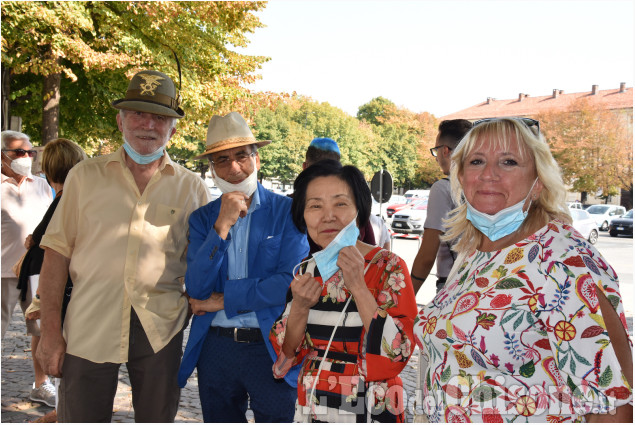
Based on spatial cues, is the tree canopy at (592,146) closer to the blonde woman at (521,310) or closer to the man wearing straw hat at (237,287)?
the man wearing straw hat at (237,287)

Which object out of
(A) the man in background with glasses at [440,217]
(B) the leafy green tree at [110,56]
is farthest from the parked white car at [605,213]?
(A) the man in background with glasses at [440,217]

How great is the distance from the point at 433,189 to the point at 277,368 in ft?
6.74

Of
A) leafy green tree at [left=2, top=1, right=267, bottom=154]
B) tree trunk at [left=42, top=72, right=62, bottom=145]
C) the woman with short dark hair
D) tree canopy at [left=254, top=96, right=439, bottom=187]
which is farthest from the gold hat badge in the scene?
tree canopy at [left=254, top=96, right=439, bottom=187]

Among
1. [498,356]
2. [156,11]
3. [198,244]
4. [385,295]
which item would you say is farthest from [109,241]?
[156,11]

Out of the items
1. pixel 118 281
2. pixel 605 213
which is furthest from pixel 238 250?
pixel 605 213

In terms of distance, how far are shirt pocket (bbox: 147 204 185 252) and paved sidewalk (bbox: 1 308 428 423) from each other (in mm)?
2201

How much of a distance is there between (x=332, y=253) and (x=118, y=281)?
1.29 metres

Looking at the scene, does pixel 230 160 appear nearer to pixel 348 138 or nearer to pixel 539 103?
pixel 348 138

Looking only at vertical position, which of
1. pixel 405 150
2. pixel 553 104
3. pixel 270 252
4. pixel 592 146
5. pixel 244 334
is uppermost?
pixel 553 104

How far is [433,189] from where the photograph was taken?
400cm

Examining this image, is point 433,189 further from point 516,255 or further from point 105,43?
point 105,43

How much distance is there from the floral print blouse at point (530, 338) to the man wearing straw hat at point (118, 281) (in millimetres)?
1603

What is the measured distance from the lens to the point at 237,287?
108 inches

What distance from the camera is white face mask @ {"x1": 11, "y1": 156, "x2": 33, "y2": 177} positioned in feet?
17.1
